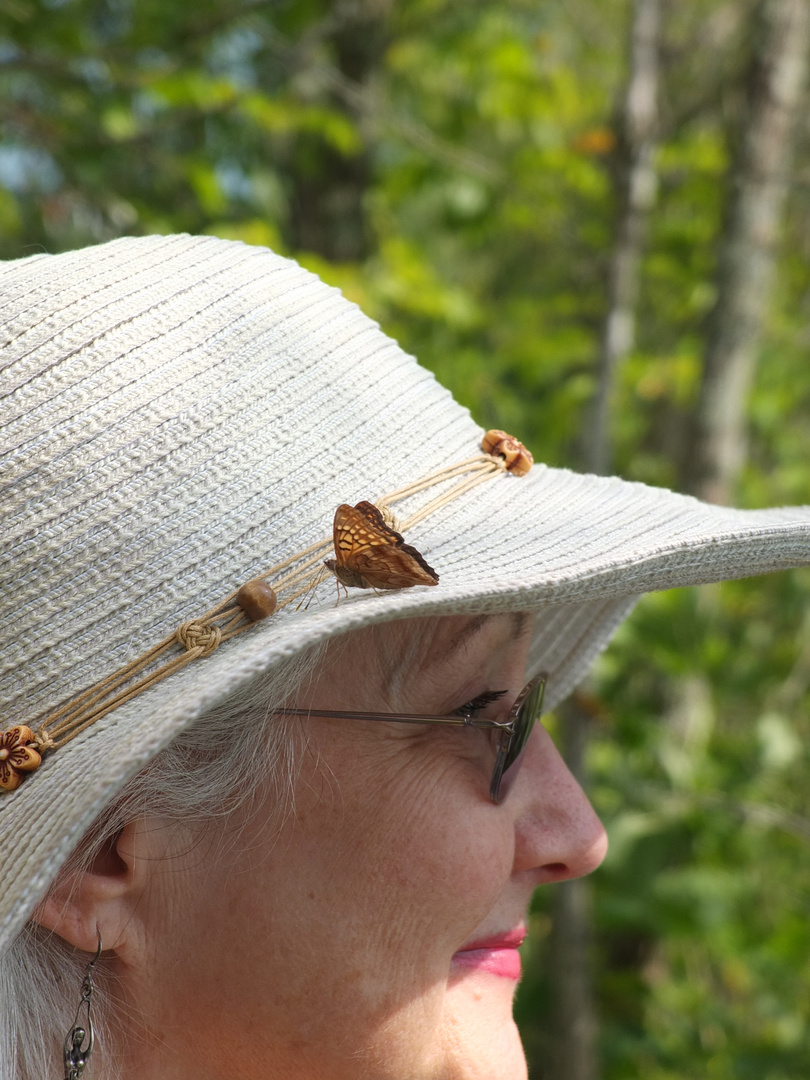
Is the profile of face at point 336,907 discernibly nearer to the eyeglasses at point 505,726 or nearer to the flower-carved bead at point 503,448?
the eyeglasses at point 505,726

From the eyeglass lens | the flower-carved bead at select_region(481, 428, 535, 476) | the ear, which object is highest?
the flower-carved bead at select_region(481, 428, 535, 476)

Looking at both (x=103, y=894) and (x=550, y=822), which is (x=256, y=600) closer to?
(x=103, y=894)

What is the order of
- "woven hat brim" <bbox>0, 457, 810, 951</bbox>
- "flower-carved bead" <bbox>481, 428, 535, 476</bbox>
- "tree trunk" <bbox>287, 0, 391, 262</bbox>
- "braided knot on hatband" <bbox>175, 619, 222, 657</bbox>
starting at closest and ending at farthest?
"woven hat brim" <bbox>0, 457, 810, 951</bbox> < "braided knot on hatband" <bbox>175, 619, 222, 657</bbox> < "flower-carved bead" <bbox>481, 428, 535, 476</bbox> < "tree trunk" <bbox>287, 0, 391, 262</bbox>

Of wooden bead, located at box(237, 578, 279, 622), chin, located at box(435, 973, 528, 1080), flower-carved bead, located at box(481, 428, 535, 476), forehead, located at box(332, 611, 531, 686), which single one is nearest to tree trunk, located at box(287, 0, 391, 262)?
flower-carved bead, located at box(481, 428, 535, 476)

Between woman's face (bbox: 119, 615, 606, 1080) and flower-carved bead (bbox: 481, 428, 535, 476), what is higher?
flower-carved bead (bbox: 481, 428, 535, 476)

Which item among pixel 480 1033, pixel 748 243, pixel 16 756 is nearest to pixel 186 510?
pixel 16 756

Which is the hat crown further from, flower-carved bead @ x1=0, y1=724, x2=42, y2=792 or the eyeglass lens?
the eyeglass lens
